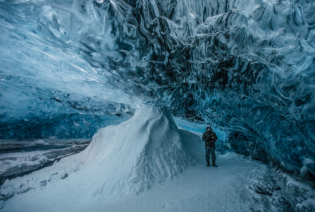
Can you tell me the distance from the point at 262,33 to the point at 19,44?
760cm

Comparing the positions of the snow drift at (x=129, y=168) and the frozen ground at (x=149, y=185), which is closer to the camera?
the frozen ground at (x=149, y=185)

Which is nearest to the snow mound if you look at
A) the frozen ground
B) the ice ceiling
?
the frozen ground

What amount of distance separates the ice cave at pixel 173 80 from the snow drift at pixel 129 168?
0.04 meters

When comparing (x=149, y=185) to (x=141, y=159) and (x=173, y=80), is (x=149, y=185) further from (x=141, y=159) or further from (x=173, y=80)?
(x=173, y=80)

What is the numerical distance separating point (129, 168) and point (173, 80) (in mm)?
4524

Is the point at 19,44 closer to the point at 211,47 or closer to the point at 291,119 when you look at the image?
the point at 211,47

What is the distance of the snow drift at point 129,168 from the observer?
440cm

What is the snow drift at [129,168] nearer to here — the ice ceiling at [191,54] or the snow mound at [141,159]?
the snow mound at [141,159]

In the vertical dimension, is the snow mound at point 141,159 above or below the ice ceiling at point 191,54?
below

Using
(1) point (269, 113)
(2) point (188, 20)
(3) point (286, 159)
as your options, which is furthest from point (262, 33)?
(3) point (286, 159)

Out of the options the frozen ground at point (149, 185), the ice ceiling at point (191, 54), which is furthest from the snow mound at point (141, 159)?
the ice ceiling at point (191, 54)

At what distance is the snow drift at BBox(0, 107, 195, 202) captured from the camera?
440 centimetres

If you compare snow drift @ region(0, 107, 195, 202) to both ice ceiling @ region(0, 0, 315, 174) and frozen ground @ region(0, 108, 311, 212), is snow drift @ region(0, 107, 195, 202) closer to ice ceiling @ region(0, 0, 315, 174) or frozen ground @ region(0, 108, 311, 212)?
frozen ground @ region(0, 108, 311, 212)

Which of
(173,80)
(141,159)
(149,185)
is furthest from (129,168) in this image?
(173,80)
